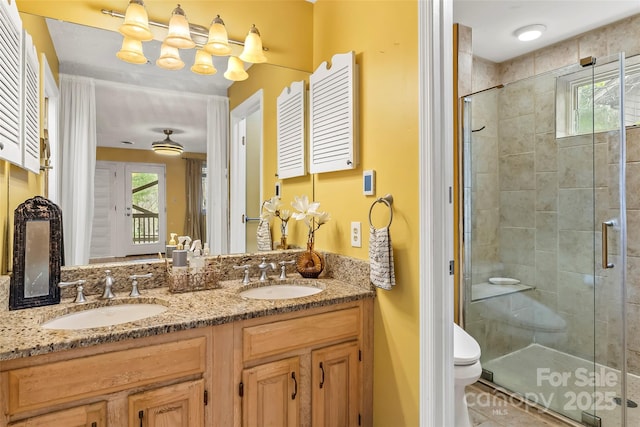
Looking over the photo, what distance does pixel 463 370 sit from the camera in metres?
1.64

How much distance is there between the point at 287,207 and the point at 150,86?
0.95m

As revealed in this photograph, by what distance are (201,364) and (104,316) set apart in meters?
0.45

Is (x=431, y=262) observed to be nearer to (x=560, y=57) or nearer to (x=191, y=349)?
(x=191, y=349)

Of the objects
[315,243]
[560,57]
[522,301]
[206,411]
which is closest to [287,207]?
[315,243]

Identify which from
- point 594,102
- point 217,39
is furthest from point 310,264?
point 594,102

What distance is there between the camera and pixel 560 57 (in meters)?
2.71

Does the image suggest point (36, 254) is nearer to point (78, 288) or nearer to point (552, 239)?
point (78, 288)

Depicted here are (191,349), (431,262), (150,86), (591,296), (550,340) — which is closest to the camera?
(191,349)

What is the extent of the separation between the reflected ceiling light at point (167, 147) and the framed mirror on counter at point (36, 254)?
20.0 inches

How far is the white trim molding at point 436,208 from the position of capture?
137 cm

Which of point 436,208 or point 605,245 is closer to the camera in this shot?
point 436,208

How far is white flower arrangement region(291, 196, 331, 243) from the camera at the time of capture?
191 cm

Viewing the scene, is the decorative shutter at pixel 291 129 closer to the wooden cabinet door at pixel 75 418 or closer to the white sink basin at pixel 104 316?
the white sink basin at pixel 104 316

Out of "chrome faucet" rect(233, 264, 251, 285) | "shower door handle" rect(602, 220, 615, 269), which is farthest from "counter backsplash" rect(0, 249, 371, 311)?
"shower door handle" rect(602, 220, 615, 269)
